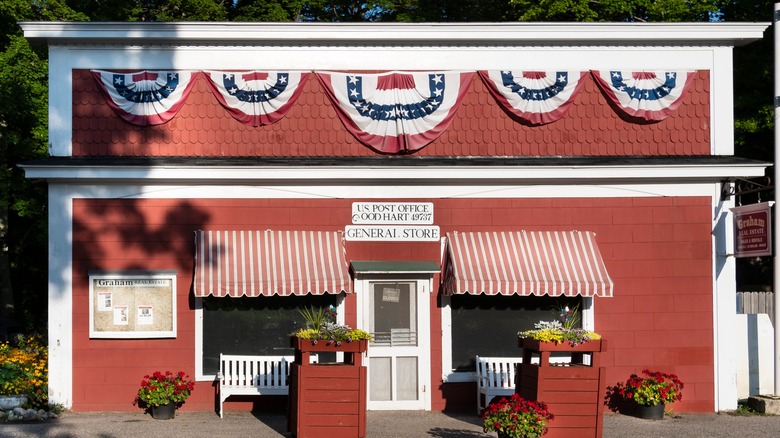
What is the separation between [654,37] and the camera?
17.6 metres

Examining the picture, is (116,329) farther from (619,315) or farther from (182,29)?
(619,315)

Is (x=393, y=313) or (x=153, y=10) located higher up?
(x=153, y=10)

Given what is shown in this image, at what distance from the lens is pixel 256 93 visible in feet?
56.9

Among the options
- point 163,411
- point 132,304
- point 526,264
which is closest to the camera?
point 163,411

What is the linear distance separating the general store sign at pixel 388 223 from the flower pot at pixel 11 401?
5.55 meters

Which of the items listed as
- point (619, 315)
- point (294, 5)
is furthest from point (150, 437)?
point (294, 5)

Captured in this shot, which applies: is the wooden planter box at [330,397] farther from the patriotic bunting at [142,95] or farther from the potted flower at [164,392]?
the patriotic bunting at [142,95]

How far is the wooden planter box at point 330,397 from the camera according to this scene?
13.8 metres

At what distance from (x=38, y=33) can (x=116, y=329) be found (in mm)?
4764

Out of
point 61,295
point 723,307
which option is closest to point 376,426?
point 61,295

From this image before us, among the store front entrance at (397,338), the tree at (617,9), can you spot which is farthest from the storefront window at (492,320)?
the tree at (617,9)

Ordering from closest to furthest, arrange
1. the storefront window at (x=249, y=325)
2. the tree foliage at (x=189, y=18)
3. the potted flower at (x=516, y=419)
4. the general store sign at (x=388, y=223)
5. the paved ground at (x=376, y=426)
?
the potted flower at (x=516, y=419)
the paved ground at (x=376, y=426)
the storefront window at (x=249, y=325)
the general store sign at (x=388, y=223)
the tree foliage at (x=189, y=18)

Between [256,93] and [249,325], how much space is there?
3709 millimetres

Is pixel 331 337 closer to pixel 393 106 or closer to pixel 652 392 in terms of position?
pixel 393 106
